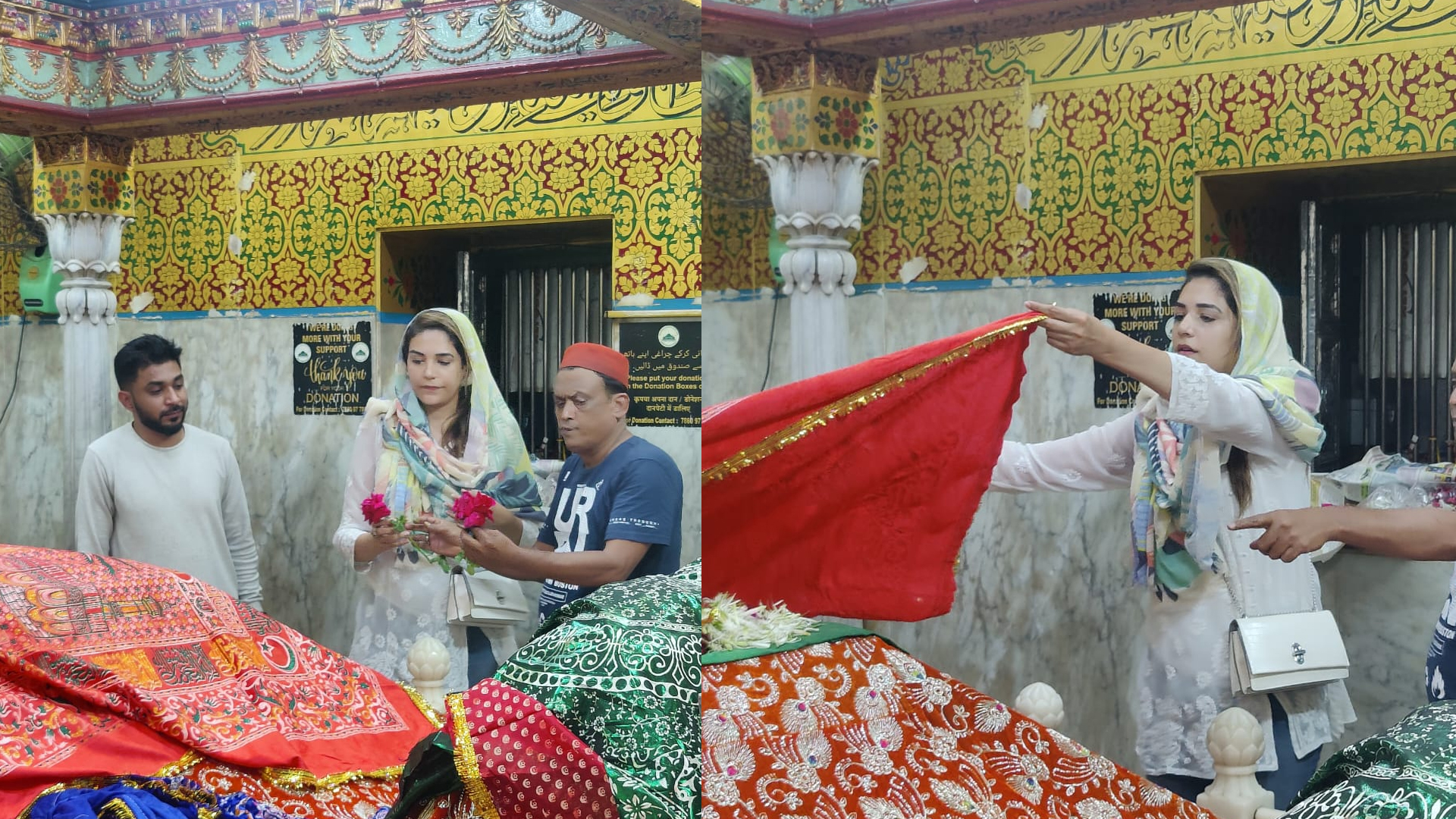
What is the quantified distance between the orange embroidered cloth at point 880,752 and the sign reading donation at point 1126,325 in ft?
1.25

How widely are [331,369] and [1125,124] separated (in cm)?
236

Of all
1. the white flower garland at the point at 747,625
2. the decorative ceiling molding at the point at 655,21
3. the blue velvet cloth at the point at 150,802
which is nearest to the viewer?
the white flower garland at the point at 747,625

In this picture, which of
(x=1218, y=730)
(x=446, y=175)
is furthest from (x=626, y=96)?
(x=1218, y=730)

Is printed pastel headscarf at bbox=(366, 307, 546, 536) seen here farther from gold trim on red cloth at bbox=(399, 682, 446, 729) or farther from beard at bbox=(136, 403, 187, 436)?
beard at bbox=(136, 403, 187, 436)

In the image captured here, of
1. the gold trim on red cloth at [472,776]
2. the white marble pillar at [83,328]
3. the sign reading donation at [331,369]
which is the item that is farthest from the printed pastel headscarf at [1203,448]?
the white marble pillar at [83,328]

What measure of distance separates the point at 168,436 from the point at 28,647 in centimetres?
89

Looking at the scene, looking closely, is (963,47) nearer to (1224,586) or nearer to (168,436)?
(1224,586)

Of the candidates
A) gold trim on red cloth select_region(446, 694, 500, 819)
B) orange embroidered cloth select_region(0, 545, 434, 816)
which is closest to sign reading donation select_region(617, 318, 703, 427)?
orange embroidered cloth select_region(0, 545, 434, 816)

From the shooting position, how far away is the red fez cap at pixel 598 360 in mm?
3082

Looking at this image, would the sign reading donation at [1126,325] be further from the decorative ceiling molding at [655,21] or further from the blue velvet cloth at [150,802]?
the decorative ceiling molding at [655,21]

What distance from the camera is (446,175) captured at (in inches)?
133

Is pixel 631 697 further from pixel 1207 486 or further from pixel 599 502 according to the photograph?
pixel 599 502

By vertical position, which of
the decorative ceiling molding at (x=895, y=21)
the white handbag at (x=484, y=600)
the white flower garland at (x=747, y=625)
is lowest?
the white handbag at (x=484, y=600)

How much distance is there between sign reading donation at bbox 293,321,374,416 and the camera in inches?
133
